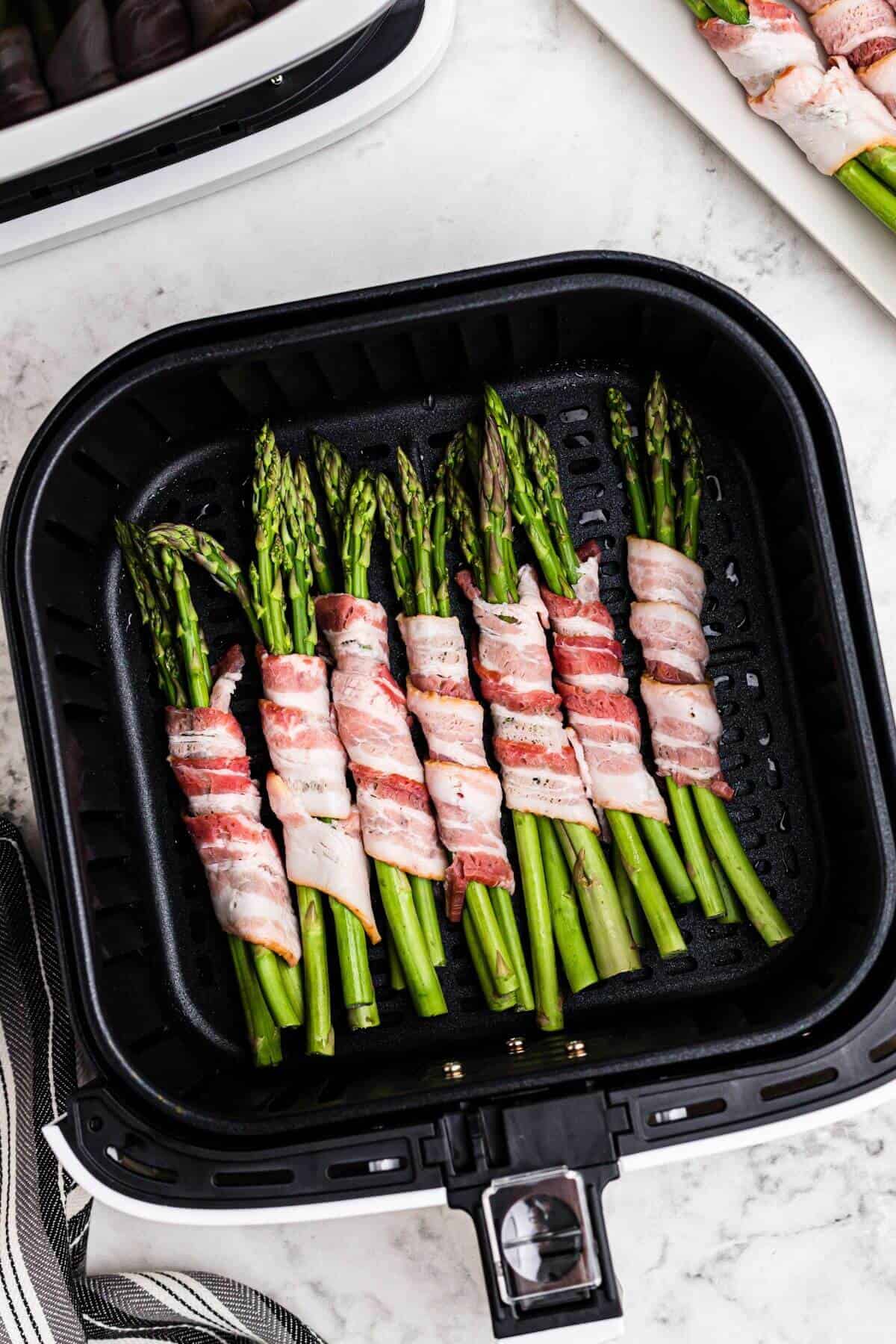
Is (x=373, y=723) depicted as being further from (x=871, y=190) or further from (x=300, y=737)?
(x=871, y=190)

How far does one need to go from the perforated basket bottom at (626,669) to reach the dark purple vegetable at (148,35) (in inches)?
19.8

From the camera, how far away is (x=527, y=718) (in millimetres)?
1551

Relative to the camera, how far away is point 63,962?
135 centimetres

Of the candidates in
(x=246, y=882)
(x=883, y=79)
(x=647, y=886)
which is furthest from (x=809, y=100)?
(x=246, y=882)

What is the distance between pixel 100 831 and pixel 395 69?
123cm

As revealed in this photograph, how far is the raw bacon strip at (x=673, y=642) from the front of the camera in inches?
60.1

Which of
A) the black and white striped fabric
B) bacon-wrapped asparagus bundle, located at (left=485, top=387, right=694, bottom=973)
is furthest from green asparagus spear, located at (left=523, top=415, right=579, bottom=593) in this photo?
the black and white striped fabric

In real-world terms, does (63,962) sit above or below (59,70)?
below

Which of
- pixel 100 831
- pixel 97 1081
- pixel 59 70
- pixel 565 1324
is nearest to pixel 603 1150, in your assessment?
pixel 565 1324

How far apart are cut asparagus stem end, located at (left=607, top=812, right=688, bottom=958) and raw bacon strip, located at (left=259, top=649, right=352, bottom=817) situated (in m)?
0.40

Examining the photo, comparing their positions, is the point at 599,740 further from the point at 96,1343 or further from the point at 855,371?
the point at 96,1343

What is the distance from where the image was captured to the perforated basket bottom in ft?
5.07

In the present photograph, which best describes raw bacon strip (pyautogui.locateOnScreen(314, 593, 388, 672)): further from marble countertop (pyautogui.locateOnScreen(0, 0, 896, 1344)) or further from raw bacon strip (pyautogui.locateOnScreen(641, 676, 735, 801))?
marble countertop (pyautogui.locateOnScreen(0, 0, 896, 1344))

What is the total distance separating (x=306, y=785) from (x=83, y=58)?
0.97 metres
